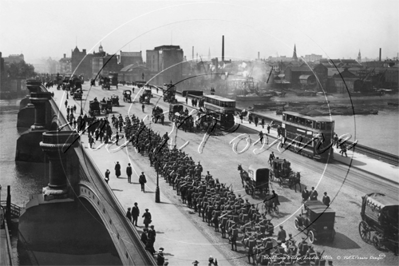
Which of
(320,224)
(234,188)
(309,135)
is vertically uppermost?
(309,135)

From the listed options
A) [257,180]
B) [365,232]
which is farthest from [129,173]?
[365,232]

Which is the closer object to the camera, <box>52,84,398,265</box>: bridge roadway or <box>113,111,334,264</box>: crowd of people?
<box>113,111,334,264</box>: crowd of people

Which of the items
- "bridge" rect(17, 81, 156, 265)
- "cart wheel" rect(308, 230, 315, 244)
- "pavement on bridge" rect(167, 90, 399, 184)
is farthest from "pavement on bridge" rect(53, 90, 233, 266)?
"pavement on bridge" rect(167, 90, 399, 184)

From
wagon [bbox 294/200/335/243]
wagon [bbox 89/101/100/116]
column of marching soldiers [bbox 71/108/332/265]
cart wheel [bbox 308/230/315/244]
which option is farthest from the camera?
wagon [bbox 89/101/100/116]

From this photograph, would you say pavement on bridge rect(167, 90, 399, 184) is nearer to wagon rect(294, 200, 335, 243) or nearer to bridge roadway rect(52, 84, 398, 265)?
bridge roadway rect(52, 84, 398, 265)

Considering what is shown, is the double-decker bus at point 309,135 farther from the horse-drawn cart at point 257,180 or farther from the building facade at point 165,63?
the building facade at point 165,63

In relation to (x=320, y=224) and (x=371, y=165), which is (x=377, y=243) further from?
(x=371, y=165)

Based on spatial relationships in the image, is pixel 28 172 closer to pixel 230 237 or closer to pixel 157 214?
pixel 157 214
